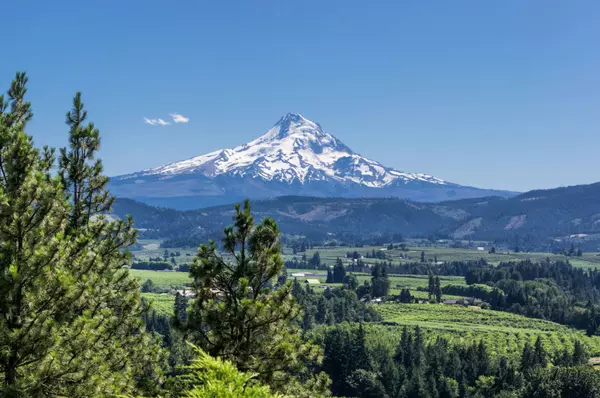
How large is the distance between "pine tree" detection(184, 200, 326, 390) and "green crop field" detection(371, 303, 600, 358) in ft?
364

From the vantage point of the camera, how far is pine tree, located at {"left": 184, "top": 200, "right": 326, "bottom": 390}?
79.2ft

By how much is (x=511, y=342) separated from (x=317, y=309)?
56450mm

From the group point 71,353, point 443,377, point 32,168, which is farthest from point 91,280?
point 443,377

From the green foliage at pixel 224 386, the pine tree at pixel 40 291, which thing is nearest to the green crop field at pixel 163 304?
the pine tree at pixel 40 291

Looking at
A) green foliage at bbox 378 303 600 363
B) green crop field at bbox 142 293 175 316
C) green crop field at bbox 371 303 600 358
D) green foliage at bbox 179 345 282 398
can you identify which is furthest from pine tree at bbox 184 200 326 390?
green crop field at bbox 142 293 175 316

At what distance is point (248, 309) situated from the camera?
77.3 feet

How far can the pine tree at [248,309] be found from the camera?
79.2 feet

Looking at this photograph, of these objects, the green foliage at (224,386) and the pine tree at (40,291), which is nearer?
the green foliage at (224,386)

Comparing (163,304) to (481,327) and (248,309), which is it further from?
(248,309)

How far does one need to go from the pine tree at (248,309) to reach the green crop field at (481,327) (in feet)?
364

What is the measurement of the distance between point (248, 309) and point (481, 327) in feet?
483

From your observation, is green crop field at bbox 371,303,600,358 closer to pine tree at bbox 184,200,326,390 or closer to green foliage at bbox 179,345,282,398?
pine tree at bbox 184,200,326,390

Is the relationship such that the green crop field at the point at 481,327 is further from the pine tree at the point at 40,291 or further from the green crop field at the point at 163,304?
the pine tree at the point at 40,291

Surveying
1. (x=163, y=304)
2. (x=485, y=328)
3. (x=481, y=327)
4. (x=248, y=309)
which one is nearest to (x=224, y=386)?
(x=248, y=309)
